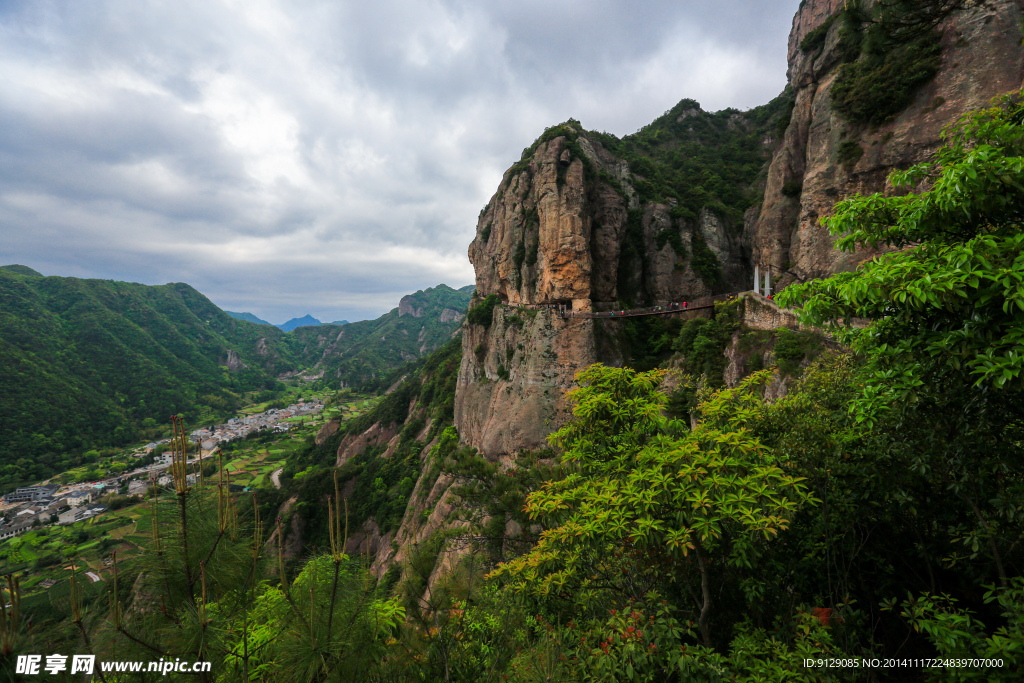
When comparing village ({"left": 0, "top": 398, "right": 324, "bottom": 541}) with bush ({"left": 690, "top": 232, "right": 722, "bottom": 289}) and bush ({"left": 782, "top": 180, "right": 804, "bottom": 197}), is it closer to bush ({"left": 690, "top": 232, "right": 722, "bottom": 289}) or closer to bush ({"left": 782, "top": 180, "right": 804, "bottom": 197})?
bush ({"left": 690, "top": 232, "right": 722, "bottom": 289})

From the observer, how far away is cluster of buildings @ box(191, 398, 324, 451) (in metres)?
73.3

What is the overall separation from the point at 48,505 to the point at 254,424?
40.8 m

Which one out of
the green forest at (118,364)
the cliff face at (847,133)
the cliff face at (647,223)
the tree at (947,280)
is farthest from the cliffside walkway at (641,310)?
the green forest at (118,364)

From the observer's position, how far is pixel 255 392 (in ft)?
387

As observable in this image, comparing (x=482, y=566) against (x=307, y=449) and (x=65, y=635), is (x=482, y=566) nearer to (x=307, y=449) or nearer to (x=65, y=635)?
(x=65, y=635)

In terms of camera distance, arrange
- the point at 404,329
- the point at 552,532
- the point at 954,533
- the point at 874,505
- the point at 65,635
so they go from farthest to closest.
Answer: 1. the point at 404,329
2. the point at 552,532
3. the point at 874,505
4. the point at 954,533
5. the point at 65,635

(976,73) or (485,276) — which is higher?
(976,73)

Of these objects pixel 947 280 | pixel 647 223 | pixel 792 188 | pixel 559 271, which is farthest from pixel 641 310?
pixel 947 280

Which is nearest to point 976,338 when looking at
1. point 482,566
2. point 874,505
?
point 874,505

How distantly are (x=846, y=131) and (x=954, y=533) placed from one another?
19.7 metres

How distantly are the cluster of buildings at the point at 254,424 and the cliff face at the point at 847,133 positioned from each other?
3224 inches

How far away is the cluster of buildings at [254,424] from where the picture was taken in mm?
73262

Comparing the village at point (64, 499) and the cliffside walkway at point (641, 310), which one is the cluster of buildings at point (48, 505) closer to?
the village at point (64, 499)

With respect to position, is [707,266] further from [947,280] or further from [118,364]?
[118,364]
